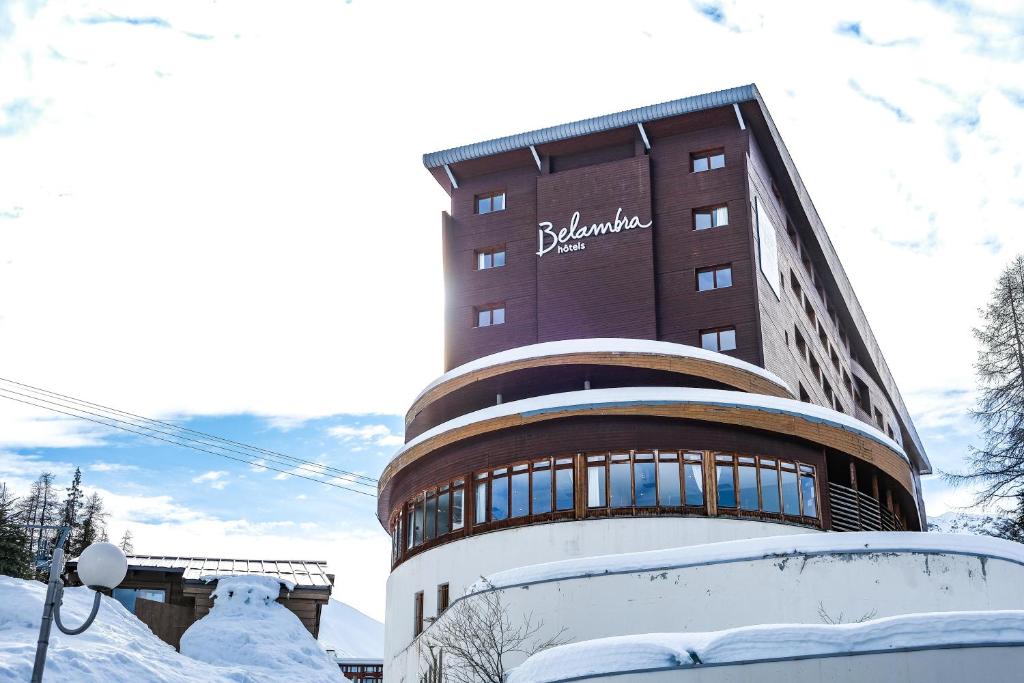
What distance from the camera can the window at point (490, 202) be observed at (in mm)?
41906

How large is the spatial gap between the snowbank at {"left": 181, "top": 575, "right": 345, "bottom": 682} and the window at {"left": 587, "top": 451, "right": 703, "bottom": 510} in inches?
537

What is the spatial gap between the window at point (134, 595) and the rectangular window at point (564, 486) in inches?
773

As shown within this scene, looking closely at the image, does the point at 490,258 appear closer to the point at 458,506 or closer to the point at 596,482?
the point at 458,506

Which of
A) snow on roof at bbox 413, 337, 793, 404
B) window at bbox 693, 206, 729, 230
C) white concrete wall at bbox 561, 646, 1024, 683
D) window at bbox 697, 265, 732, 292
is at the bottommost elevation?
white concrete wall at bbox 561, 646, 1024, 683

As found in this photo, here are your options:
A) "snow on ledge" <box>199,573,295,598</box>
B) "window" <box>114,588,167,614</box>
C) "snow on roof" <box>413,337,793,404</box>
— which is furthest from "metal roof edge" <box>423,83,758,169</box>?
"window" <box>114,588,167,614</box>

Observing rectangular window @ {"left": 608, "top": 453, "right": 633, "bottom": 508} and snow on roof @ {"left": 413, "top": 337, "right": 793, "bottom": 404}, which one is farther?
snow on roof @ {"left": 413, "top": 337, "right": 793, "bottom": 404}

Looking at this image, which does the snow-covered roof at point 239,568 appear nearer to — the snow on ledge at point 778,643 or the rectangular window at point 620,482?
the rectangular window at point 620,482

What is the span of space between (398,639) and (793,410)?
42.2 ft

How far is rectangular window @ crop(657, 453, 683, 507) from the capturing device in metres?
27.8

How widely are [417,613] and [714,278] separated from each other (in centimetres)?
1455

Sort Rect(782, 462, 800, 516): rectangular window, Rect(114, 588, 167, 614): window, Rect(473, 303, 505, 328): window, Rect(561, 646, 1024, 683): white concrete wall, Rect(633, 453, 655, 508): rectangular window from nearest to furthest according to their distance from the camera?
1. Rect(561, 646, 1024, 683): white concrete wall
2. Rect(633, 453, 655, 508): rectangular window
3. Rect(782, 462, 800, 516): rectangular window
4. Rect(473, 303, 505, 328): window
5. Rect(114, 588, 167, 614): window

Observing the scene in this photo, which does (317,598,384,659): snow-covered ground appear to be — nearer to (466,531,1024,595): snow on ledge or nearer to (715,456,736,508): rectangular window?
(715,456,736,508): rectangular window

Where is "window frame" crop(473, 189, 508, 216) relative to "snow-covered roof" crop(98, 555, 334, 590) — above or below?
above

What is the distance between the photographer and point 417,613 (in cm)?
3086
